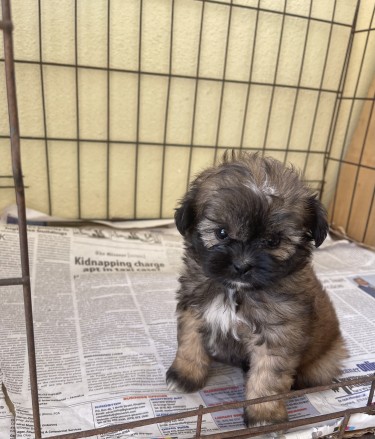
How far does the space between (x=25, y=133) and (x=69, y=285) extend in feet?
3.62

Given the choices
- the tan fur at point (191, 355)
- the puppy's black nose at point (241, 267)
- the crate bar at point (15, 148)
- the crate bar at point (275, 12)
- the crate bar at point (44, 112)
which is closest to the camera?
the crate bar at point (15, 148)

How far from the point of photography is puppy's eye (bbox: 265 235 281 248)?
116 cm

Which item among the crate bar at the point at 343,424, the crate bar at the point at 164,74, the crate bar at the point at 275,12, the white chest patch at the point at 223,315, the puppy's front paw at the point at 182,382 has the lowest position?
the puppy's front paw at the point at 182,382

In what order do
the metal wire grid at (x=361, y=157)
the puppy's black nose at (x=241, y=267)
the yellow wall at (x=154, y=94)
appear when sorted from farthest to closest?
the metal wire grid at (x=361, y=157) < the yellow wall at (x=154, y=94) < the puppy's black nose at (x=241, y=267)

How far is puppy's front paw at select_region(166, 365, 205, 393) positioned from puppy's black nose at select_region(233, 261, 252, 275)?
1.90ft

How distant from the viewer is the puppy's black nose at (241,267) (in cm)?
113

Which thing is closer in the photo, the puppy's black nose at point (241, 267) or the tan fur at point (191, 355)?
the puppy's black nose at point (241, 267)

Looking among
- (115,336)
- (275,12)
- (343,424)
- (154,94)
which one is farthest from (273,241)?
(275,12)

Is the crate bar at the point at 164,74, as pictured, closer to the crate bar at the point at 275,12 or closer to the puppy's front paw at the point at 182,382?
the crate bar at the point at 275,12

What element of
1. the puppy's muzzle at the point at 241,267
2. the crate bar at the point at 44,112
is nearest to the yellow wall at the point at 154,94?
the crate bar at the point at 44,112

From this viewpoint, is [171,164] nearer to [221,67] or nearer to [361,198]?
[221,67]

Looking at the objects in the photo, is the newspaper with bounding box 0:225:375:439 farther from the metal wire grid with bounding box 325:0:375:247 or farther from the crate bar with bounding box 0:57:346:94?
the crate bar with bounding box 0:57:346:94

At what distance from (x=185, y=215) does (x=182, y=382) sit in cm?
65

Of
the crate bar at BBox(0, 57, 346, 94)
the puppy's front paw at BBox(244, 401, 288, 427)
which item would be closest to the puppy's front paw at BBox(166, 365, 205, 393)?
the puppy's front paw at BBox(244, 401, 288, 427)
